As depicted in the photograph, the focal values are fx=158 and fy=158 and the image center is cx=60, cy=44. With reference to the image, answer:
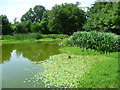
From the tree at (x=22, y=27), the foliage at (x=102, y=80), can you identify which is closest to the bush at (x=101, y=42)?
the foliage at (x=102, y=80)

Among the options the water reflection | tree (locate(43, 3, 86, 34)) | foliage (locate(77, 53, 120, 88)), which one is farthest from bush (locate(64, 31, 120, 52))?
tree (locate(43, 3, 86, 34))

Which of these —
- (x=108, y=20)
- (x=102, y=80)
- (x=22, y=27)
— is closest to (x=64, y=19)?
(x=22, y=27)

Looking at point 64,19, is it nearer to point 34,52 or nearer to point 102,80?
point 34,52

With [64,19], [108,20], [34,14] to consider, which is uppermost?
[34,14]

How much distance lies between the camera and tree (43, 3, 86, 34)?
32.5m

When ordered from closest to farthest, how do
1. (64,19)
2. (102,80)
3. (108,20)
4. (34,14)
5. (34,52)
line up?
(102,80)
(34,52)
(108,20)
(64,19)
(34,14)

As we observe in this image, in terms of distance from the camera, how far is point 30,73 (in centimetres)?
690

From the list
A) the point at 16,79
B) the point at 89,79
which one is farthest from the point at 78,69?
the point at 16,79

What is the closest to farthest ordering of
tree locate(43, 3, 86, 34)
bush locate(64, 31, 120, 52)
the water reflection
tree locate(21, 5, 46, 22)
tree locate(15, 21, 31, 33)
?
bush locate(64, 31, 120, 52) → the water reflection → tree locate(43, 3, 86, 34) → tree locate(15, 21, 31, 33) → tree locate(21, 5, 46, 22)

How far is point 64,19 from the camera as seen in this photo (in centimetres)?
3331

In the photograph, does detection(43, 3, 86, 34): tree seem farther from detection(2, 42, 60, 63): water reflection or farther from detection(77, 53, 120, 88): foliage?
detection(77, 53, 120, 88): foliage

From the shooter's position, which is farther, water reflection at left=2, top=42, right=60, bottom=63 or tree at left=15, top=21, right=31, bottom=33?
tree at left=15, top=21, right=31, bottom=33

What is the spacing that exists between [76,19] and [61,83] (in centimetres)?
2868

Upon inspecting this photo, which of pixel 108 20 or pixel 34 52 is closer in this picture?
pixel 34 52
